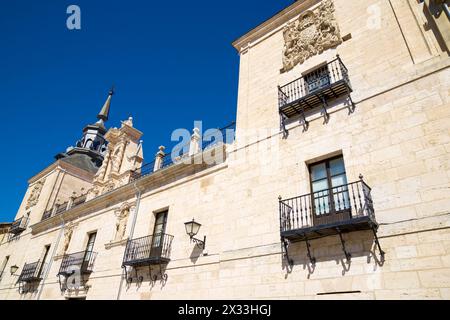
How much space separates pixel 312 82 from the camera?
29.3ft

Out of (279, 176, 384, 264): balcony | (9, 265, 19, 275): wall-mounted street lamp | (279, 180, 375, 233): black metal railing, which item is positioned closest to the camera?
(279, 176, 384, 264): balcony

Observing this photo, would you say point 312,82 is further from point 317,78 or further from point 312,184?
point 312,184

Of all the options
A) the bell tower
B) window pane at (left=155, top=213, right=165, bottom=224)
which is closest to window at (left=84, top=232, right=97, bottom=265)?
window pane at (left=155, top=213, right=165, bottom=224)

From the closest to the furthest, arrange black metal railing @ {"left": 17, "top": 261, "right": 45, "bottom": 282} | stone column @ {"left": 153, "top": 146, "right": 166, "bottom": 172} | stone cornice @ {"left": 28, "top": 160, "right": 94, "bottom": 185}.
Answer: stone column @ {"left": 153, "top": 146, "right": 166, "bottom": 172}
black metal railing @ {"left": 17, "top": 261, "right": 45, "bottom": 282}
stone cornice @ {"left": 28, "top": 160, "right": 94, "bottom": 185}

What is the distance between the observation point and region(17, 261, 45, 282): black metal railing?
15103mm

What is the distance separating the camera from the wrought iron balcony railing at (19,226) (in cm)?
2053

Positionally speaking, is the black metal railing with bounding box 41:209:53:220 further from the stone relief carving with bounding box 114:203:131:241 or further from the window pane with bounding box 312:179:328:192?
the window pane with bounding box 312:179:328:192

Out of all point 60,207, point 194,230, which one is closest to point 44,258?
point 60,207

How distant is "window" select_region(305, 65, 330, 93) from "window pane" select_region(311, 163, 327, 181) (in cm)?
238

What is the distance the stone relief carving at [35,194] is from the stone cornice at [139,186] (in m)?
5.38

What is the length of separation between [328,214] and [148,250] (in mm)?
6524

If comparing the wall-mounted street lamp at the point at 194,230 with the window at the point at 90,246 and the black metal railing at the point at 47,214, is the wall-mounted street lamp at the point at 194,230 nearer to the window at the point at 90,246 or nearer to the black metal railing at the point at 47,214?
the window at the point at 90,246
